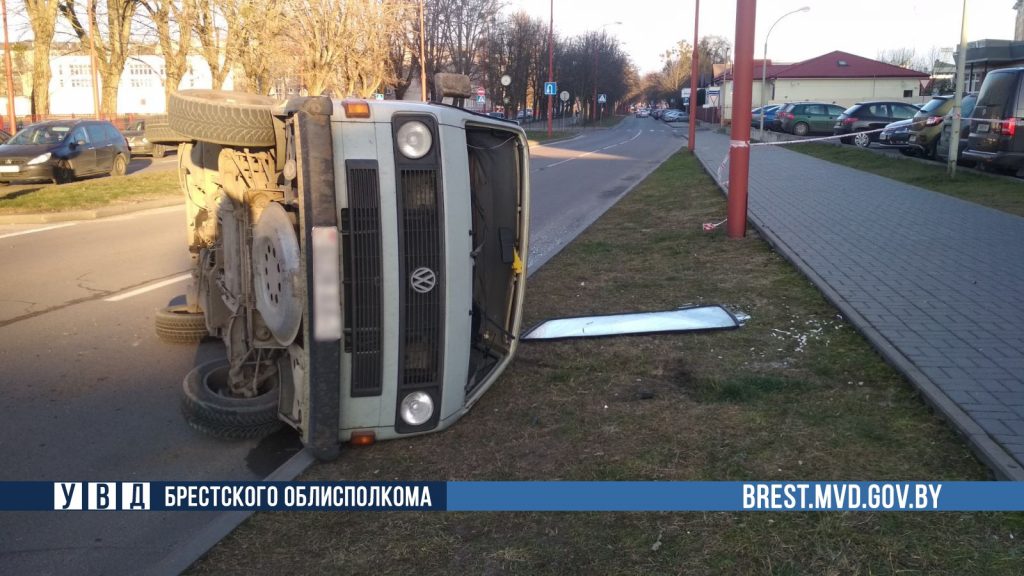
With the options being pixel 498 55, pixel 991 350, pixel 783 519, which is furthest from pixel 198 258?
pixel 498 55

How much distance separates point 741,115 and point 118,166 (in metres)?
17.4

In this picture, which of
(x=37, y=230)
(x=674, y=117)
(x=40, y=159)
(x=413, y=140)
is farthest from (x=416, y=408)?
(x=674, y=117)

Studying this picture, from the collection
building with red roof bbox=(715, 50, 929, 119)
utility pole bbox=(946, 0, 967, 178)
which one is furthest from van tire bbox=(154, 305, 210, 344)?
building with red roof bbox=(715, 50, 929, 119)

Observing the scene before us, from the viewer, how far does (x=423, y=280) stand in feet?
13.9

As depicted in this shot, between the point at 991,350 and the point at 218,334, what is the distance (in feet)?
17.6

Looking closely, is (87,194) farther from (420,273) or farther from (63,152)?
(420,273)

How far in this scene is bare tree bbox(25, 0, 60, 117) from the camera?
31281 mm

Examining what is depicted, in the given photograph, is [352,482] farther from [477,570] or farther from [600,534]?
[600,534]

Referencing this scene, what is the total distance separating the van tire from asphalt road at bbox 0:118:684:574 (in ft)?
0.24

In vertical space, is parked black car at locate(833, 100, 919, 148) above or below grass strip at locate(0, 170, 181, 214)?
above

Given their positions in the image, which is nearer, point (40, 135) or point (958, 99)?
point (958, 99)

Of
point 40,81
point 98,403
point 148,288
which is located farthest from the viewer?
point 40,81

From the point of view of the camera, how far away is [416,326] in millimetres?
4273

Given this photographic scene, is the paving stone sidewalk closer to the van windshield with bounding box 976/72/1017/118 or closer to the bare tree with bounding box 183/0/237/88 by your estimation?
the van windshield with bounding box 976/72/1017/118
